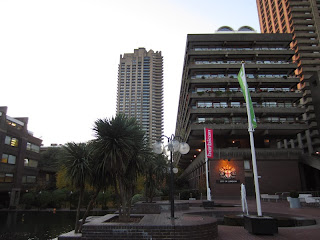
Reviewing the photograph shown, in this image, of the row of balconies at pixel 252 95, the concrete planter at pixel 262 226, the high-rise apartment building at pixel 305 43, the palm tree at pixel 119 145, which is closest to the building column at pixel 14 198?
the row of balconies at pixel 252 95

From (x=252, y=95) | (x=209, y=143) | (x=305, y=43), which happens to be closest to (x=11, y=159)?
(x=209, y=143)

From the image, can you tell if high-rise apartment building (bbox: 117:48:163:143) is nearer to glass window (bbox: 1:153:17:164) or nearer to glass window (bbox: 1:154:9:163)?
glass window (bbox: 1:153:17:164)

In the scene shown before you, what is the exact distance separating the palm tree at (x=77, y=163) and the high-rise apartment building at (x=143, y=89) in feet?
509

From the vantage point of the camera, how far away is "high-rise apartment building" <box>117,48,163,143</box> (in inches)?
6752

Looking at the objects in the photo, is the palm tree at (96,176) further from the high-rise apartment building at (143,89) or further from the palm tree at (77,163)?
the high-rise apartment building at (143,89)

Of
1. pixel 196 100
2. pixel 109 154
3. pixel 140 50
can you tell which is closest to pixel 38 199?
pixel 196 100

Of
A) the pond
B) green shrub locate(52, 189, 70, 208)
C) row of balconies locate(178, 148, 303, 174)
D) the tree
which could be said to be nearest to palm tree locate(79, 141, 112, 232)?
the pond

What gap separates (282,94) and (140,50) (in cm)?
15357

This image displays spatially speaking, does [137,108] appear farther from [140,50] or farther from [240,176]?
[240,176]

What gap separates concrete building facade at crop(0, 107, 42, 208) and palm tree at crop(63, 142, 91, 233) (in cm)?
4080

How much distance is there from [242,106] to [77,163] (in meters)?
37.2

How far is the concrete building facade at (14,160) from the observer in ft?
152

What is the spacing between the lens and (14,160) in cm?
5006

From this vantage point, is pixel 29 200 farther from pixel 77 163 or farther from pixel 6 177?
pixel 77 163
